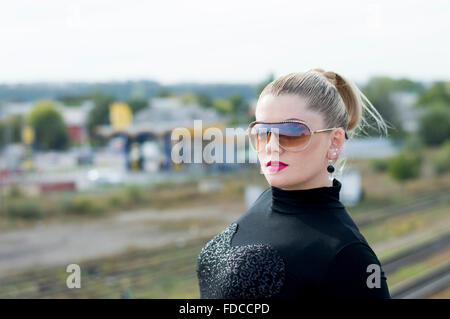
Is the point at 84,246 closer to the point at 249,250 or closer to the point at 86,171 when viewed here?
the point at 86,171

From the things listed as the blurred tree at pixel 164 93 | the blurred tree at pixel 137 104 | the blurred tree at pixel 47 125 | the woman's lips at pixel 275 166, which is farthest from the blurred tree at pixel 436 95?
the woman's lips at pixel 275 166

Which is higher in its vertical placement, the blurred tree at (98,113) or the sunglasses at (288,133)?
the sunglasses at (288,133)

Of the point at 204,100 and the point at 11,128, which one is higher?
the point at 204,100

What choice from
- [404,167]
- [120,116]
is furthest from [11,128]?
[404,167]

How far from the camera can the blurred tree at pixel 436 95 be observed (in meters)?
28.8

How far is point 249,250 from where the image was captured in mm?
1352

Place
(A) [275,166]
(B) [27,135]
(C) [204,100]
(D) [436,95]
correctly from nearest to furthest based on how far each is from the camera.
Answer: (A) [275,166] < (D) [436,95] < (C) [204,100] < (B) [27,135]

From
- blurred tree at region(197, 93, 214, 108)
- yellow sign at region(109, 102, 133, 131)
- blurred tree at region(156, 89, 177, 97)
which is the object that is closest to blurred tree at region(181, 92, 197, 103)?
blurred tree at region(197, 93, 214, 108)

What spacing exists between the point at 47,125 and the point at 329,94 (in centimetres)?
3281

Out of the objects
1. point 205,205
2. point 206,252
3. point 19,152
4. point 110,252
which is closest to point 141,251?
point 110,252

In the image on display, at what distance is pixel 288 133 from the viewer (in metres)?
1.38

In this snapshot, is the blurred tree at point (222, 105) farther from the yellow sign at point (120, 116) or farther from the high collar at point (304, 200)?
the high collar at point (304, 200)

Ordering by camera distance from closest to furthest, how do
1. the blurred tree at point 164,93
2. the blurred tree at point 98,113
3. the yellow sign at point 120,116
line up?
the yellow sign at point 120,116 → the blurred tree at point 98,113 → the blurred tree at point 164,93

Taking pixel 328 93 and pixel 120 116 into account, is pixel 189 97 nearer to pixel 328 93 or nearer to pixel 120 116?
pixel 120 116
